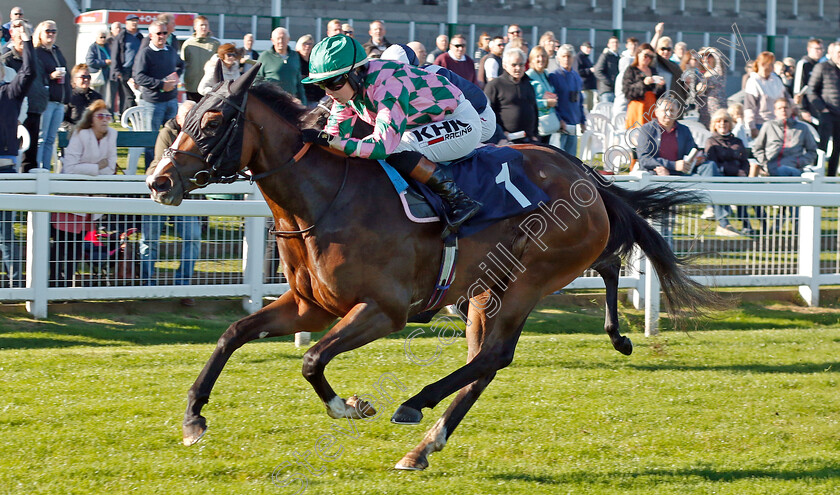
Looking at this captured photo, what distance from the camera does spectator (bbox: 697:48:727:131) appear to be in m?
10.7

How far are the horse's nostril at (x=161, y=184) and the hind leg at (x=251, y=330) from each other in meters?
0.71

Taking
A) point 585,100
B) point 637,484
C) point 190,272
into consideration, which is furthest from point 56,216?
point 585,100

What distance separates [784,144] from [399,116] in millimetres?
7555

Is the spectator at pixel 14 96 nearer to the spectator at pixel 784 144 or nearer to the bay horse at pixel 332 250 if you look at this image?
the bay horse at pixel 332 250

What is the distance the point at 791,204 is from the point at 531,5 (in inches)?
618

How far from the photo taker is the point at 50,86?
863cm

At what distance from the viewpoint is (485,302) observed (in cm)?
484

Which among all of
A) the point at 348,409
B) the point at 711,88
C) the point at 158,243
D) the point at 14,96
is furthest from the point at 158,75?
the point at 348,409

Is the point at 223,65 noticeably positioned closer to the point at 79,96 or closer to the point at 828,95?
the point at 79,96

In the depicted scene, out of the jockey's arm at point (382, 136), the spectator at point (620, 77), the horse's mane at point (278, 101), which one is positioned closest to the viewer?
the jockey's arm at point (382, 136)

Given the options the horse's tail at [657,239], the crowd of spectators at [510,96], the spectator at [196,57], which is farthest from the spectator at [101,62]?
the horse's tail at [657,239]

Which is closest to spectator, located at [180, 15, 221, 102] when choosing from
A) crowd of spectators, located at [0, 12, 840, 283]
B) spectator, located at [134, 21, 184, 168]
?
crowd of spectators, located at [0, 12, 840, 283]

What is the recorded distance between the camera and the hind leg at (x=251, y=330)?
406 centimetres

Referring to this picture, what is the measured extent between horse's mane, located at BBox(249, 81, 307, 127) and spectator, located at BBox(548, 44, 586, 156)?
556 centimetres
